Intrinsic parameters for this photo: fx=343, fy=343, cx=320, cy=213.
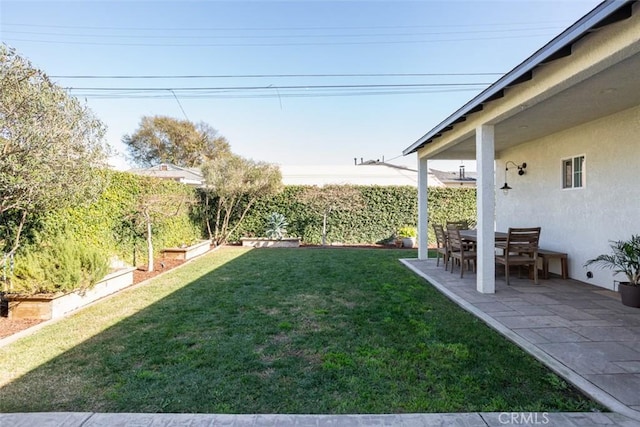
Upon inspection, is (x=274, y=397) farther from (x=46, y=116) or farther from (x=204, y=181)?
(x=204, y=181)

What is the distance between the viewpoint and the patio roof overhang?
3016mm

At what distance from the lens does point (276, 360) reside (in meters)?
3.36

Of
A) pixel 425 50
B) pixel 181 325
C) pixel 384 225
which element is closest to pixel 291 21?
pixel 425 50

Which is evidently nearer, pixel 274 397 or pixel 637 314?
pixel 274 397

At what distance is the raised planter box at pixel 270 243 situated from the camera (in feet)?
44.0

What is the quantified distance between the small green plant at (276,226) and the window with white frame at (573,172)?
940 centimetres

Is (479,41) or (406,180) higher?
(479,41)

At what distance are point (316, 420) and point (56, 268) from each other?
464cm

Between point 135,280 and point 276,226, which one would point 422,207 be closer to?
point 276,226

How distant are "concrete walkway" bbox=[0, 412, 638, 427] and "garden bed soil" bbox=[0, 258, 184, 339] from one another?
8.07 ft

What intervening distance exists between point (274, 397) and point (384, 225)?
11720 millimetres

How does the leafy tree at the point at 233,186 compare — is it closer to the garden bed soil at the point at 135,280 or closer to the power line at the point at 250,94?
the power line at the point at 250,94

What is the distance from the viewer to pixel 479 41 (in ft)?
43.3

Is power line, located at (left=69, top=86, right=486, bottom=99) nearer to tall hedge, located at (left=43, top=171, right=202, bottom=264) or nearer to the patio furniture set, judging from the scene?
tall hedge, located at (left=43, top=171, right=202, bottom=264)
